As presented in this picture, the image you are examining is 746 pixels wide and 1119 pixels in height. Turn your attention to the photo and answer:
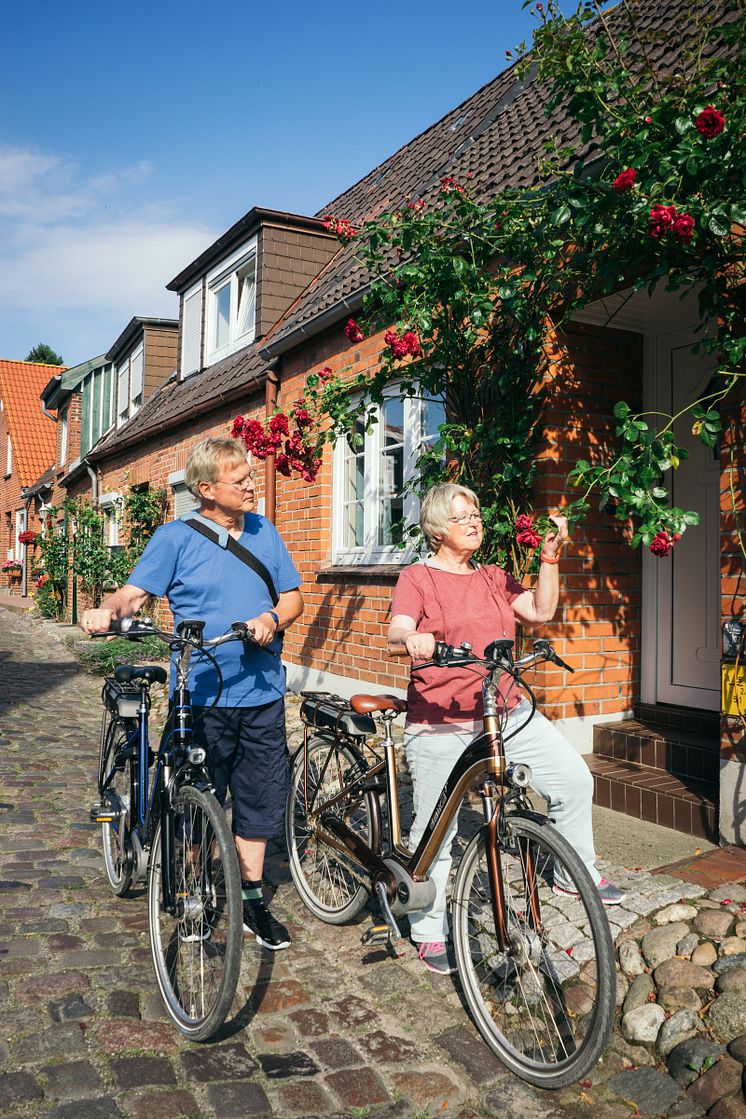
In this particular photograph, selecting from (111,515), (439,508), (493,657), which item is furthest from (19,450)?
(493,657)

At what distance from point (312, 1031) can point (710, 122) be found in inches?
140

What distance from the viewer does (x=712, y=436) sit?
3814 mm

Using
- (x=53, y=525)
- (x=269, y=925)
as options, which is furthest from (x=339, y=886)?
(x=53, y=525)

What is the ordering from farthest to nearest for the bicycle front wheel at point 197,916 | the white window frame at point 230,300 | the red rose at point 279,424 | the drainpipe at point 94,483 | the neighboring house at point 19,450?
the neighboring house at point 19,450, the drainpipe at point 94,483, the white window frame at point 230,300, the red rose at point 279,424, the bicycle front wheel at point 197,916

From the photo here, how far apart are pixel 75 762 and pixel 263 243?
6.68 metres

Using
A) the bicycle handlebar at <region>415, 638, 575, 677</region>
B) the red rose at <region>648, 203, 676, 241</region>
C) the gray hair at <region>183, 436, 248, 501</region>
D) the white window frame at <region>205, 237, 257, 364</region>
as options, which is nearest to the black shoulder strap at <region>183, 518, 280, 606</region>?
the gray hair at <region>183, 436, 248, 501</region>

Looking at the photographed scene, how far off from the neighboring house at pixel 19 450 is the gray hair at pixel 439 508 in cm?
2680

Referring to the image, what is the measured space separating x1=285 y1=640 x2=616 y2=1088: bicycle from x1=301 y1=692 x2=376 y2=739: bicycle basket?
6.4 inches

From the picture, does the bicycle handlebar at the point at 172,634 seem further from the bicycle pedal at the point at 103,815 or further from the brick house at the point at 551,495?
the brick house at the point at 551,495

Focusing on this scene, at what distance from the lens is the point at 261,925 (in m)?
3.46

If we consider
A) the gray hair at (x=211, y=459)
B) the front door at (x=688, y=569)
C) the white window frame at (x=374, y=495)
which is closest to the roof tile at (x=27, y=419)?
the white window frame at (x=374, y=495)

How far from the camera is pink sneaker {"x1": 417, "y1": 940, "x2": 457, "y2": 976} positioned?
3.23 metres

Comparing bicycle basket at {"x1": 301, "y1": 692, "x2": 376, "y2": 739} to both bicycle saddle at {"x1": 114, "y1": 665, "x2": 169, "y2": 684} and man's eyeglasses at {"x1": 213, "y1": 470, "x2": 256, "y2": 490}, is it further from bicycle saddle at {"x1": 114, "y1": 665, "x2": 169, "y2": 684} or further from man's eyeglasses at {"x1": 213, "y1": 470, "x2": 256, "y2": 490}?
man's eyeglasses at {"x1": 213, "y1": 470, "x2": 256, "y2": 490}

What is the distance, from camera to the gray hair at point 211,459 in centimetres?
329
